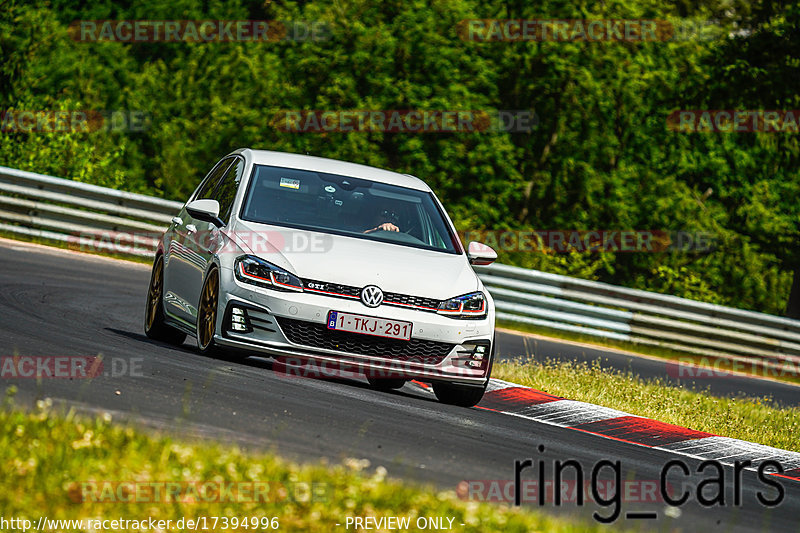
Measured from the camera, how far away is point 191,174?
1136 inches

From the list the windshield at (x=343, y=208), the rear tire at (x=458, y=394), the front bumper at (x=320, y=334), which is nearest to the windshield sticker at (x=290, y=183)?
the windshield at (x=343, y=208)

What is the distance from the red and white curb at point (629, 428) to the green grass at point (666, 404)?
37 cm

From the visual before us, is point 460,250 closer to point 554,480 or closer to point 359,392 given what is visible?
point 359,392

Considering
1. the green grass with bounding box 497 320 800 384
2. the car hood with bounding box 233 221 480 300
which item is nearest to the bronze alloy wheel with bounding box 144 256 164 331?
the car hood with bounding box 233 221 480 300

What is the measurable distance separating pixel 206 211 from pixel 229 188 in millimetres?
837

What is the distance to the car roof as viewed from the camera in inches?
387

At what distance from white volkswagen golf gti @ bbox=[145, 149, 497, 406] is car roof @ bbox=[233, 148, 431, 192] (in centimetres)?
2

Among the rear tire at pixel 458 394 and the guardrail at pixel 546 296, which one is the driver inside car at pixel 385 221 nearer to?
the rear tire at pixel 458 394

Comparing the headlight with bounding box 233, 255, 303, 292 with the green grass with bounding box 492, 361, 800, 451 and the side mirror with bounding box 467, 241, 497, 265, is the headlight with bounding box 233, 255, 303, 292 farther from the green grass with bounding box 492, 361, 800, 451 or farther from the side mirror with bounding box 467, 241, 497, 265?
the green grass with bounding box 492, 361, 800, 451

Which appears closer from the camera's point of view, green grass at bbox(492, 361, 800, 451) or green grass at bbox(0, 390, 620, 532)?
green grass at bbox(0, 390, 620, 532)

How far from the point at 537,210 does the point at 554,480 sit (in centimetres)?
2866

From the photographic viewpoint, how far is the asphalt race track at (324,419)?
6.24 metres

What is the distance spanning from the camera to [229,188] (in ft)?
32.3

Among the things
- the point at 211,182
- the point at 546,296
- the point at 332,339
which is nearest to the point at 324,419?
the point at 332,339
